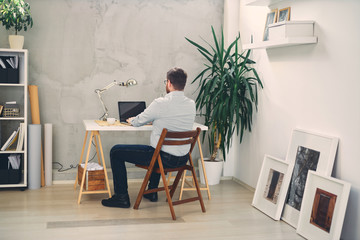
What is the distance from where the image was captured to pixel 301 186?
12.8 ft

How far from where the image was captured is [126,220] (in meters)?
3.92

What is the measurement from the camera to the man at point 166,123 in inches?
159

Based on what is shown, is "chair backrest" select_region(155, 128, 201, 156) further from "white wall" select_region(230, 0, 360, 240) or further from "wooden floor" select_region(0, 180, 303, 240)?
"white wall" select_region(230, 0, 360, 240)

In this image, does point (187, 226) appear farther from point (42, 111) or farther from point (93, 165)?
→ point (42, 111)

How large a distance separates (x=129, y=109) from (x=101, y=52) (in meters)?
1.02

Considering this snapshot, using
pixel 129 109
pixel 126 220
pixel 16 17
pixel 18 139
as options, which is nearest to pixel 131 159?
pixel 126 220

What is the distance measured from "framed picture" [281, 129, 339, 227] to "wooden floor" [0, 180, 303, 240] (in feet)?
0.61

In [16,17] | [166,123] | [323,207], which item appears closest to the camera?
[323,207]

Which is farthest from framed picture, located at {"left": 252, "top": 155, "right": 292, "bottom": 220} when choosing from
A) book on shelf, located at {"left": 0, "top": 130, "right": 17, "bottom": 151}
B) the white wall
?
book on shelf, located at {"left": 0, "top": 130, "right": 17, "bottom": 151}

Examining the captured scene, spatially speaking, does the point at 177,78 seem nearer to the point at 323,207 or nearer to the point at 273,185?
the point at 273,185

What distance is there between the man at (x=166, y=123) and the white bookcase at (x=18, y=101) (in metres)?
1.27

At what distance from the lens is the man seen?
4.03 m

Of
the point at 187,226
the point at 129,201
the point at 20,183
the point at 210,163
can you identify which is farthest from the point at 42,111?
the point at 187,226

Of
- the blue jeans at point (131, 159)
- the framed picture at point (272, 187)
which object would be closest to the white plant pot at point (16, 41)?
the blue jeans at point (131, 159)
